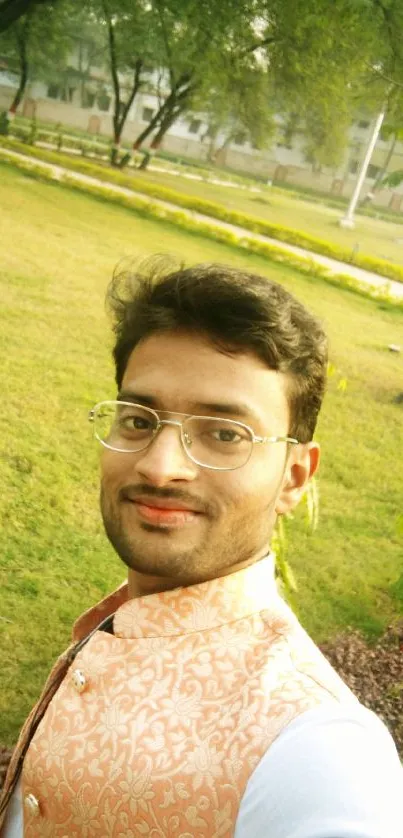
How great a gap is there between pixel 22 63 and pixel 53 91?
52cm

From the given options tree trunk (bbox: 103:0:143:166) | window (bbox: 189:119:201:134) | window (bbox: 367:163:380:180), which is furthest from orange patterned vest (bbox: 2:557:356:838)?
tree trunk (bbox: 103:0:143:166)

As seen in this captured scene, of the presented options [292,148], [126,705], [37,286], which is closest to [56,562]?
[126,705]

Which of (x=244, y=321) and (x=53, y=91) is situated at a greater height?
(x=53, y=91)

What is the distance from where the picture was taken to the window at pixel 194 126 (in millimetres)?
8955

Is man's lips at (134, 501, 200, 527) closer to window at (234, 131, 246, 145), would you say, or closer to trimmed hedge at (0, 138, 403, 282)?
trimmed hedge at (0, 138, 403, 282)

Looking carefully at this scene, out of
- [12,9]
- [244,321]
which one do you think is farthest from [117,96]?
[244,321]

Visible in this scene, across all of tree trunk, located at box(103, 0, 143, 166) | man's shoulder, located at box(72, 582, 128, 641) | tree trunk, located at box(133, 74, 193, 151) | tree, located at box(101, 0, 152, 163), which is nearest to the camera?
man's shoulder, located at box(72, 582, 128, 641)

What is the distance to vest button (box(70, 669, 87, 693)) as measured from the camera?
88cm

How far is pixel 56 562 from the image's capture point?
9.95ft

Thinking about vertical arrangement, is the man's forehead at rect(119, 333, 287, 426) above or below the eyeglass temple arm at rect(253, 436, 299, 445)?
above

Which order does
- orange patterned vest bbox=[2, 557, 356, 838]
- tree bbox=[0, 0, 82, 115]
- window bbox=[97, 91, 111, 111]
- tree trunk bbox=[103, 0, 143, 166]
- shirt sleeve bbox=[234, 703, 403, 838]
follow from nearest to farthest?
shirt sleeve bbox=[234, 703, 403, 838] < orange patterned vest bbox=[2, 557, 356, 838] < tree trunk bbox=[103, 0, 143, 166] < tree bbox=[0, 0, 82, 115] < window bbox=[97, 91, 111, 111]

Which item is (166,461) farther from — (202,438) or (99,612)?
(99,612)

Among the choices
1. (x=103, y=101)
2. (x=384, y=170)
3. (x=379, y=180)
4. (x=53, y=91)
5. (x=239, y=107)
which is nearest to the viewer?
(x=384, y=170)

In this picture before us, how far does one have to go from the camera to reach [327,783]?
0.65 metres
